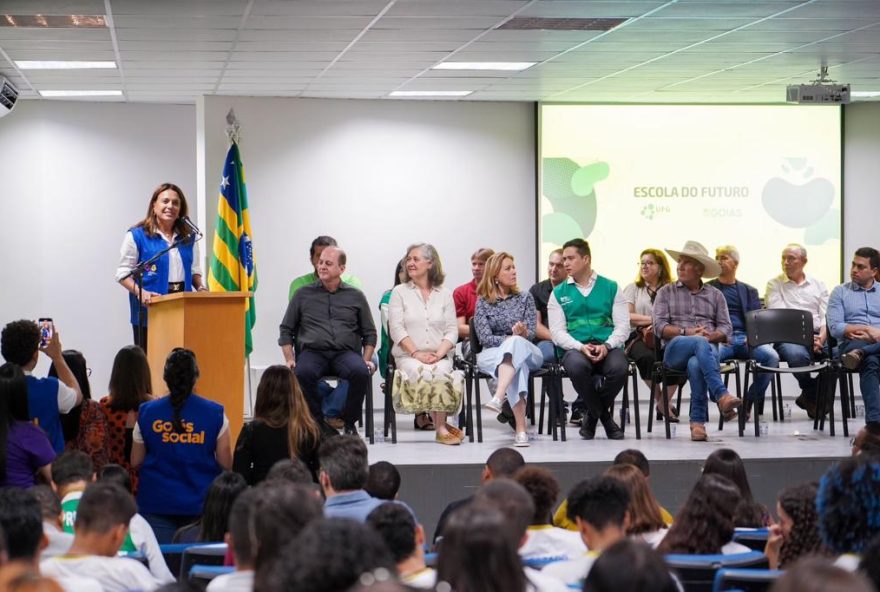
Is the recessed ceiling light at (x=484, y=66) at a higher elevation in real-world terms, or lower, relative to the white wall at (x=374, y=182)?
higher

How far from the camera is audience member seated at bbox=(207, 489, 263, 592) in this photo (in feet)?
9.63

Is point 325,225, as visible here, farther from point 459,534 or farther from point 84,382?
point 459,534

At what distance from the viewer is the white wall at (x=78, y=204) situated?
11391 mm

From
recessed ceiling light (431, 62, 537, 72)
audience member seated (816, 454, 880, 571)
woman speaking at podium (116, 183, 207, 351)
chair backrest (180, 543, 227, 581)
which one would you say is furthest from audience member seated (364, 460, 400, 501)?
recessed ceiling light (431, 62, 537, 72)

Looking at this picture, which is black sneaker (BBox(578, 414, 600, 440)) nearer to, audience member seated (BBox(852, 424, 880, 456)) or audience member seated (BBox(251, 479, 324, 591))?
audience member seated (BBox(852, 424, 880, 456))

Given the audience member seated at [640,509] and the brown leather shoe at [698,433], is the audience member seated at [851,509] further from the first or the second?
the brown leather shoe at [698,433]

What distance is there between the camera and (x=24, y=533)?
319 centimetres

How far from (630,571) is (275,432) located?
372cm

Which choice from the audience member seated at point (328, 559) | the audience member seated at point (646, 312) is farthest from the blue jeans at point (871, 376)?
the audience member seated at point (328, 559)

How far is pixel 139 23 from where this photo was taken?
7867 millimetres

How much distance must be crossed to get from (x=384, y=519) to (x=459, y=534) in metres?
0.95

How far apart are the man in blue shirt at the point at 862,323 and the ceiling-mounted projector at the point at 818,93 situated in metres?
1.48

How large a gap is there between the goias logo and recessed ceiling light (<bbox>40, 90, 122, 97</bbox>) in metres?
5.99

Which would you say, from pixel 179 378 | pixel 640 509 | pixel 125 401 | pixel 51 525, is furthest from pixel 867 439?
pixel 125 401
